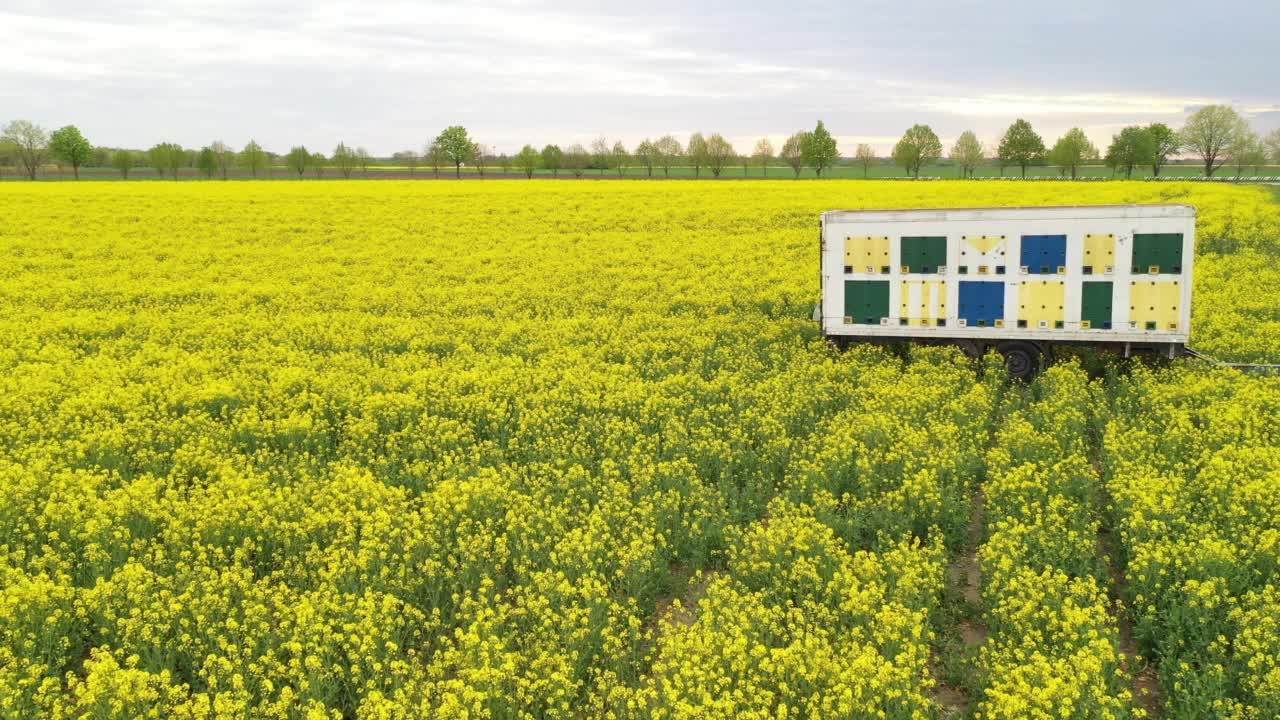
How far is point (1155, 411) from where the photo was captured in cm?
1309

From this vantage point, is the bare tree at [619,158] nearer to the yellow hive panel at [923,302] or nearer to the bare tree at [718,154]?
the bare tree at [718,154]

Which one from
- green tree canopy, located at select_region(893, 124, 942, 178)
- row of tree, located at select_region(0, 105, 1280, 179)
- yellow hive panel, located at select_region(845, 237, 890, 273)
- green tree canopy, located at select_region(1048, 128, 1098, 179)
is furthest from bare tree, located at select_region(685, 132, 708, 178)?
yellow hive panel, located at select_region(845, 237, 890, 273)

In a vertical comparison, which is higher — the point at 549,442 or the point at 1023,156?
the point at 1023,156

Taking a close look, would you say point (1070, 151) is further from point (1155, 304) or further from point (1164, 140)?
point (1155, 304)

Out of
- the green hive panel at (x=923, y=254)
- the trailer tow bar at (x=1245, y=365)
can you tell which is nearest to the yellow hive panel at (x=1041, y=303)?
the green hive panel at (x=923, y=254)

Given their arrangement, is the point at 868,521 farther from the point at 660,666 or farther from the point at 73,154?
the point at 73,154

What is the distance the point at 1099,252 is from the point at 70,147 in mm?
103662

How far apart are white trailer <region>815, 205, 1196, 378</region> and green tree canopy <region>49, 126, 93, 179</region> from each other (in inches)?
3844

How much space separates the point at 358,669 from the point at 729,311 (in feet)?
54.5

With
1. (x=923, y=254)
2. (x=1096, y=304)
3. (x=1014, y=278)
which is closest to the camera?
(x=1096, y=304)

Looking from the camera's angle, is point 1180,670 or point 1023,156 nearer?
point 1180,670

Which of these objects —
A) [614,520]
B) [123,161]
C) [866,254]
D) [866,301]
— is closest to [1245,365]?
[866,301]

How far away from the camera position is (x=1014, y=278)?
1631cm

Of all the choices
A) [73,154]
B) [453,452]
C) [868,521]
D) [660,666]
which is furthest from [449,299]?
[73,154]
